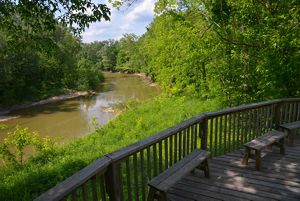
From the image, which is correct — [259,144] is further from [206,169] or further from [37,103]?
[37,103]

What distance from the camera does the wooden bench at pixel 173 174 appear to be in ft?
11.0

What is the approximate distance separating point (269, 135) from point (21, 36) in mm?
5052

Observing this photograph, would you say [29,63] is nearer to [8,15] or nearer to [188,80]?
[188,80]

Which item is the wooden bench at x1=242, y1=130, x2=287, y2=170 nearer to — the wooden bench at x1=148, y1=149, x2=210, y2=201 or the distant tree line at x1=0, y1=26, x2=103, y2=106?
the wooden bench at x1=148, y1=149, x2=210, y2=201

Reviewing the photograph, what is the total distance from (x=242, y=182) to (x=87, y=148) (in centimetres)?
833

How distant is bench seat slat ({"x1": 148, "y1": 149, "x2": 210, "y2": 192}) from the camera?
11.2 ft

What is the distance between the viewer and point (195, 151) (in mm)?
4469

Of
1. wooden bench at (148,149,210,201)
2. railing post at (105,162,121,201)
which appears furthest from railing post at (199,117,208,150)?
railing post at (105,162,121,201)

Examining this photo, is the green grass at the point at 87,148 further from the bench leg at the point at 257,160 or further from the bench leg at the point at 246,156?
the bench leg at the point at 257,160

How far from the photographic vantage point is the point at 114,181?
2.89 metres

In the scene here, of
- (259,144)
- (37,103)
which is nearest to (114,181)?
(259,144)

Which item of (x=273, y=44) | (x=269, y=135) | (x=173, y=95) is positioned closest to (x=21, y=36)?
(x=269, y=135)

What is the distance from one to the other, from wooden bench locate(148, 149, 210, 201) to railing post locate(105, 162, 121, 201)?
21.4 inches

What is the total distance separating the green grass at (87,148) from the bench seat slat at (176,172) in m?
4.20
